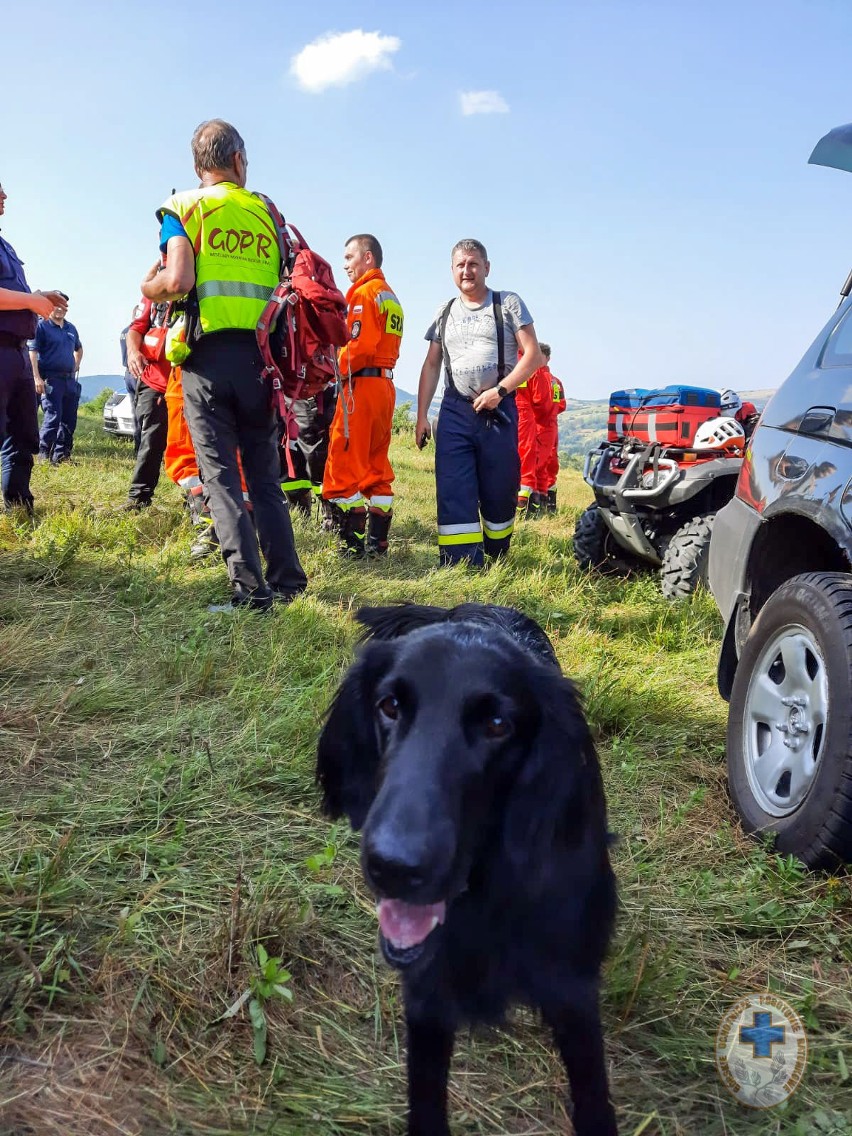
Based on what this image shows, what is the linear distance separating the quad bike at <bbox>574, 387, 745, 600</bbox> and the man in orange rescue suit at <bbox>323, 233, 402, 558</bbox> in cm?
152

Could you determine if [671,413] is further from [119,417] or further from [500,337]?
[119,417]

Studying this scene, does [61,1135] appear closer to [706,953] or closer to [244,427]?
Result: [706,953]

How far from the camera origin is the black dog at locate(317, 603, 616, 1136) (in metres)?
1.29

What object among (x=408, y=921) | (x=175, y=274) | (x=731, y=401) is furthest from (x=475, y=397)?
(x=408, y=921)

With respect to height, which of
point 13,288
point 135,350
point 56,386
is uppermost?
point 13,288

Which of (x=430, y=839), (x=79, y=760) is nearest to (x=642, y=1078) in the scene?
(x=430, y=839)

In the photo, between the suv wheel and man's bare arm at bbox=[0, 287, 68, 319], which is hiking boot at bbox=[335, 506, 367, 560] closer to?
man's bare arm at bbox=[0, 287, 68, 319]

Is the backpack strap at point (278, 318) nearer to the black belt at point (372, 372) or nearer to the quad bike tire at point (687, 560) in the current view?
the black belt at point (372, 372)

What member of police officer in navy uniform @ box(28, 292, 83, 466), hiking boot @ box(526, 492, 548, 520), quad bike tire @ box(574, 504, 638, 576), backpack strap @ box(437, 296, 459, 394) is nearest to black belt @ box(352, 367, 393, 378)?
backpack strap @ box(437, 296, 459, 394)

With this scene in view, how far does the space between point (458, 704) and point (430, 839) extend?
0.25 meters

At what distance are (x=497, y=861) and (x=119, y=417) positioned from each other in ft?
42.4

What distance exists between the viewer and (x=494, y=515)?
5676mm

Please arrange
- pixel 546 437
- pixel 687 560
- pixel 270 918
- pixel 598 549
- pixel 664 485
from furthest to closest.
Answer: pixel 546 437 → pixel 598 549 → pixel 664 485 → pixel 687 560 → pixel 270 918

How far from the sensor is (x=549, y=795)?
1349 mm
